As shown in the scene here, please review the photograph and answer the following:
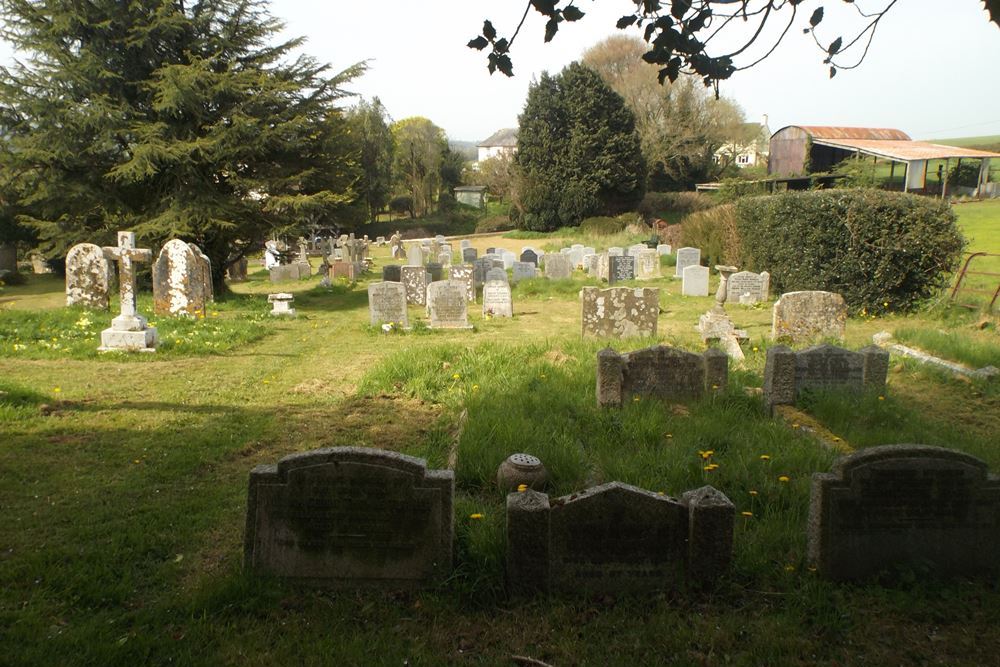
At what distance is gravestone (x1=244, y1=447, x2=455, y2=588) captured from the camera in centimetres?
378

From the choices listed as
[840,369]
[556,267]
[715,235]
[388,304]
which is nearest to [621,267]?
[556,267]

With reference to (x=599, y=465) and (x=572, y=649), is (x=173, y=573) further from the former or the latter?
(x=599, y=465)

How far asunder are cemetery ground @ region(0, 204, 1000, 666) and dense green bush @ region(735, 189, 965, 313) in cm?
356

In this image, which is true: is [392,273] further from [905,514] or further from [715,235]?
[905,514]

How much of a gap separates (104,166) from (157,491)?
15.3 meters

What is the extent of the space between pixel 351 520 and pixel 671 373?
14.3 feet

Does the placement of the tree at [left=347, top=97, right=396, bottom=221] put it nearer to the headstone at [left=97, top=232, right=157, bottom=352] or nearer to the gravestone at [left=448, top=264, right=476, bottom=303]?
Answer: the gravestone at [left=448, top=264, right=476, bottom=303]

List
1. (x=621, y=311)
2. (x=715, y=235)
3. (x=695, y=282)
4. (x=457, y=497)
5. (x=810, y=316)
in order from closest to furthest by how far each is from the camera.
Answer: (x=457, y=497) < (x=810, y=316) < (x=621, y=311) < (x=695, y=282) < (x=715, y=235)

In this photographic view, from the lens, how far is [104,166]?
1761cm

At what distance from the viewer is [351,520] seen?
3.83 metres

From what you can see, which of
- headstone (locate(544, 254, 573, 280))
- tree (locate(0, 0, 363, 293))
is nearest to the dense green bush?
headstone (locate(544, 254, 573, 280))

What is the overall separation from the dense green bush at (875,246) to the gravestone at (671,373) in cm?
857

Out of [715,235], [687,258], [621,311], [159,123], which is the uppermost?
[159,123]

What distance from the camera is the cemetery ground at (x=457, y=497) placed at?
329cm
